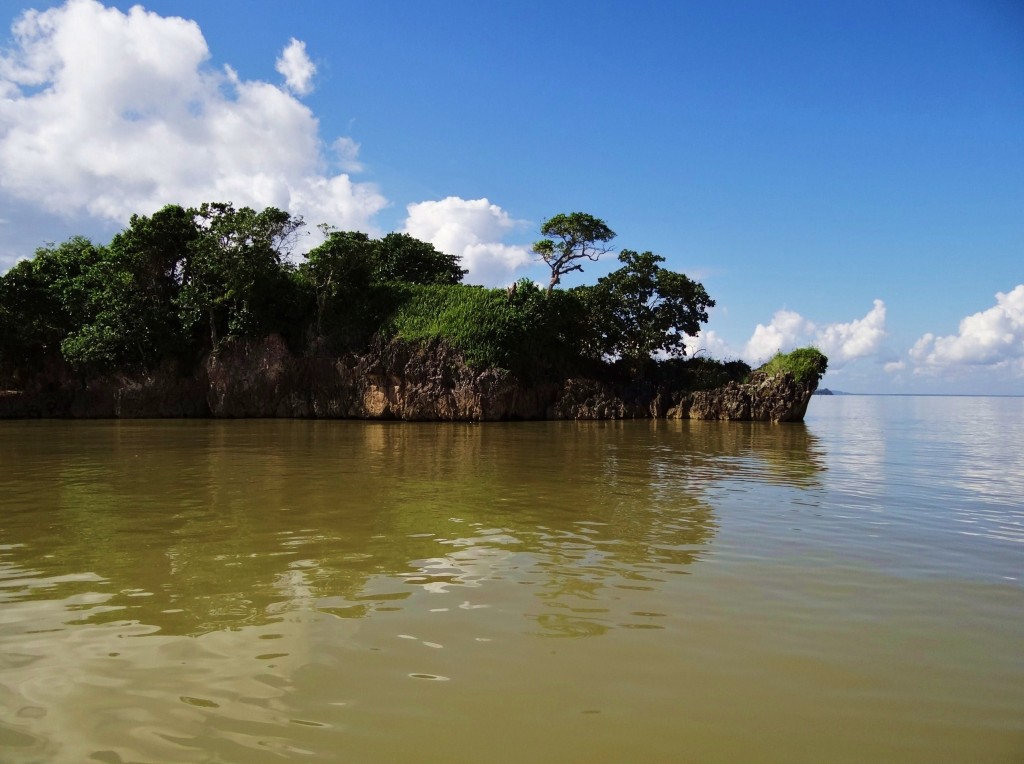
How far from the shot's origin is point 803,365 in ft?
95.9

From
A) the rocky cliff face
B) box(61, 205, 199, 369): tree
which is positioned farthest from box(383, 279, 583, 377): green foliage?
box(61, 205, 199, 369): tree

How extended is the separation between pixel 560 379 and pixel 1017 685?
2755 cm

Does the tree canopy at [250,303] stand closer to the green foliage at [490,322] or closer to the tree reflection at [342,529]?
the green foliage at [490,322]

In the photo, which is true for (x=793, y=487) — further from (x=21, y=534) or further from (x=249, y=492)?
(x=21, y=534)

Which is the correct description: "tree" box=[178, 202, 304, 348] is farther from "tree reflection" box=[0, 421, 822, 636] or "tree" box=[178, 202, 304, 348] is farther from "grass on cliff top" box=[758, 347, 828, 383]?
"grass on cliff top" box=[758, 347, 828, 383]

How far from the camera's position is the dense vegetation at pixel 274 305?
92.0 ft

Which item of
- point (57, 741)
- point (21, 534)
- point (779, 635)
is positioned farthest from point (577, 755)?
point (21, 534)

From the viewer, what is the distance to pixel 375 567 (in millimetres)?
4656

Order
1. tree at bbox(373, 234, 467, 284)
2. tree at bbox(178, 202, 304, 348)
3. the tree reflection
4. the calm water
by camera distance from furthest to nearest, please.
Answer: tree at bbox(373, 234, 467, 284) < tree at bbox(178, 202, 304, 348) < the tree reflection < the calm water

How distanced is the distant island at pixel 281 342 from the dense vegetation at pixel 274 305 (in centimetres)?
8

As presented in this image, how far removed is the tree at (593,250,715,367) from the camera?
32.2m

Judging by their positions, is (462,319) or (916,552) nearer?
(916,552)

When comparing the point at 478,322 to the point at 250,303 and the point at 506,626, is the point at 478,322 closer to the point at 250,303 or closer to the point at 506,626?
the point at 250,303

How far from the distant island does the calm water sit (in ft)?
68.1
